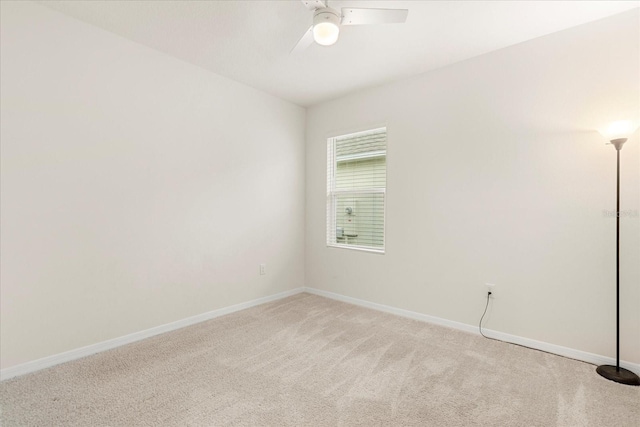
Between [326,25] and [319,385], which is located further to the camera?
[319,385]

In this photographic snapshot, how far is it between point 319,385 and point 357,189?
2.37 m

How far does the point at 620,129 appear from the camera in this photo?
2029mm

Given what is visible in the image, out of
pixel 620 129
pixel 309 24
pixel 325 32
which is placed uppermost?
pixel 309 24

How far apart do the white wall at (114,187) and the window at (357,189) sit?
0.96 m

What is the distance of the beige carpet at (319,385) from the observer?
168 cm

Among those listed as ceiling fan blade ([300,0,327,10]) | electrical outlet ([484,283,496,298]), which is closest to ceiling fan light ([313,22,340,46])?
ceiling fan blade ([300,0,327,10])

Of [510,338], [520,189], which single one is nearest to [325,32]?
[520,189]

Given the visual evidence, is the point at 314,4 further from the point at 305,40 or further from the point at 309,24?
the point at 309,24

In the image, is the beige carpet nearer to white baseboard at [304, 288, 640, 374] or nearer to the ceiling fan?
white baseboard at [304, 288, 640, 374]

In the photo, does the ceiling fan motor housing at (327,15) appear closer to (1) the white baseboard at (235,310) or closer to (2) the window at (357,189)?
(2) the window at (357,189)

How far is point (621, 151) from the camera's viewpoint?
7.22ft

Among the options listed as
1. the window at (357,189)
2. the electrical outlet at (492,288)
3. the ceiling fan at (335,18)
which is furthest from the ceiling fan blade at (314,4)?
the electrical outlet at (492,288)

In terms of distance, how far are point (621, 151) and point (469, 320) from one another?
1.81 metres

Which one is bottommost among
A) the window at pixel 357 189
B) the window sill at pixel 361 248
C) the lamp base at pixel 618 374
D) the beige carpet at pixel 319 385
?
the beige carpet at pixel 319 385
